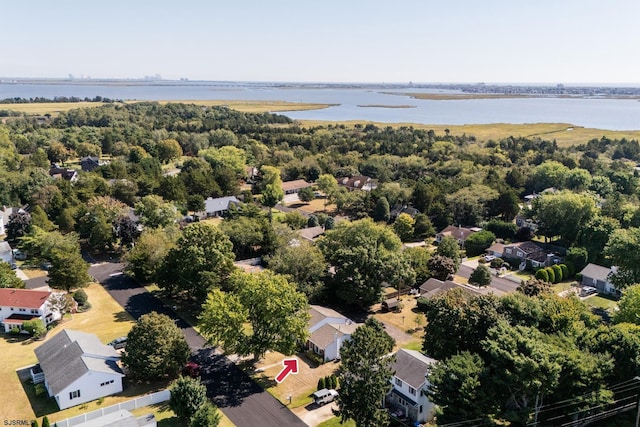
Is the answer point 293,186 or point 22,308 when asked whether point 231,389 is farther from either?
point 293,186

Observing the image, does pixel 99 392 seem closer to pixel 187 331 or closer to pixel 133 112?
pixel 187 331

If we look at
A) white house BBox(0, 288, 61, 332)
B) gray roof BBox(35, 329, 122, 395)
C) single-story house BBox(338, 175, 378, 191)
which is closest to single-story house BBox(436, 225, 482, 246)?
single-story house BBox(338, 175, 378, 191)

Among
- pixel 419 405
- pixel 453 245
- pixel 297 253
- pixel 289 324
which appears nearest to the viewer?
pixel 419 405

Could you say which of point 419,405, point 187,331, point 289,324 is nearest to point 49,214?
point 187,331

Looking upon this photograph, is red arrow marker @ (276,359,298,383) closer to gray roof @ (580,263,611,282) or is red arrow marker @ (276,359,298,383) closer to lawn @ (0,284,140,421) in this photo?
lawn @ (0,284,140,421)

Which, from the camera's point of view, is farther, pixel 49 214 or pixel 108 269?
pixel 49 214

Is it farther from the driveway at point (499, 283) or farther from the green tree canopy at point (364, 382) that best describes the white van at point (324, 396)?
the driveway at point (499, 283)

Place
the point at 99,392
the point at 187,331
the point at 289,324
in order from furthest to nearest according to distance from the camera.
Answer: the point at 187,331
the point at 289,324
the point at 99,392
